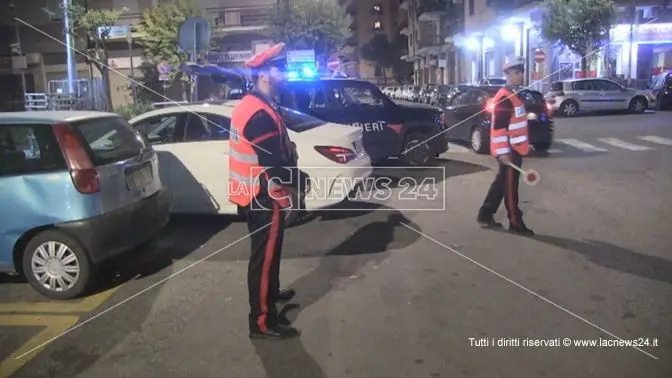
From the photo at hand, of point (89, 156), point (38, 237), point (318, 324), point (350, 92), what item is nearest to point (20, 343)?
point (38, 237)

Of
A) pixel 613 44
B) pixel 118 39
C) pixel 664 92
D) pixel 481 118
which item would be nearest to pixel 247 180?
pixel 481 118

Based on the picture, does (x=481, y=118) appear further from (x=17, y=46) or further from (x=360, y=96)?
(x=17, y=46)

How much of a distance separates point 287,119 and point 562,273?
3.85 meters

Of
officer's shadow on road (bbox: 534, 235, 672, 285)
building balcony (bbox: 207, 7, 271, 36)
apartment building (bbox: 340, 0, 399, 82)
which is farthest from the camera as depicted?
apartment building (bbox: 340, 0, 399, 82)

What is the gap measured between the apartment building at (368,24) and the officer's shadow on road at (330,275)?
82.1 meters

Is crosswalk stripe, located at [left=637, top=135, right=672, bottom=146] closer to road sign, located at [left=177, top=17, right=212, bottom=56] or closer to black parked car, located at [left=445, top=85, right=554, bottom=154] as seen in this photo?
black parked car, located at [left=445, top=85, right=554, bottom=154]

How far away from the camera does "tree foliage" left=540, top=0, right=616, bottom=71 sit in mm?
26109

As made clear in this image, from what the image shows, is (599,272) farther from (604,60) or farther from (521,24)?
(521,24)

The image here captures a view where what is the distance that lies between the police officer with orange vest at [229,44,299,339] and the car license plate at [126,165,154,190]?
5.27 ft

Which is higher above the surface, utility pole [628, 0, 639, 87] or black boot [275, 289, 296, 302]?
utility pole [628, 0, 639, 87]

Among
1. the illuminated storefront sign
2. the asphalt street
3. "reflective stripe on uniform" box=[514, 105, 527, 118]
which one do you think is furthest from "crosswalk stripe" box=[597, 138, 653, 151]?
the illuminated storefront sign

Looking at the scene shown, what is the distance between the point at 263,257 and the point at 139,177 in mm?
2003

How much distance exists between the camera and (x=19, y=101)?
3122cm

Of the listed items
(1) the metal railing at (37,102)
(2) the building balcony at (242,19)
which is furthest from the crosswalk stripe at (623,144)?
(2) the building balcony at (242,19)
